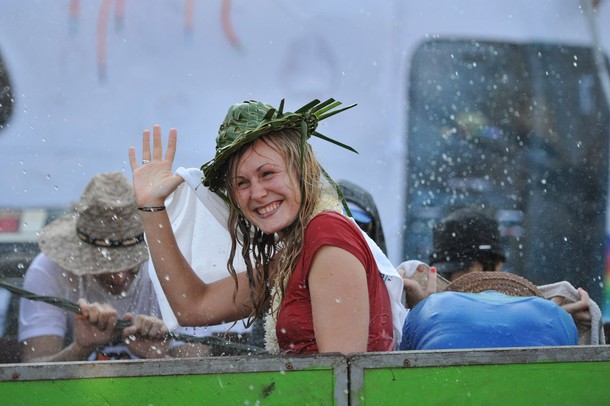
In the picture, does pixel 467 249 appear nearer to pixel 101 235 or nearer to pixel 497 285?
pixel 497 285

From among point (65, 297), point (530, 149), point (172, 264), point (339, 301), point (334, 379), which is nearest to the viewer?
point (334, 379)

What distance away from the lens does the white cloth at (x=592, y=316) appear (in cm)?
315

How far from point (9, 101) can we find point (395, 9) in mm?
1834

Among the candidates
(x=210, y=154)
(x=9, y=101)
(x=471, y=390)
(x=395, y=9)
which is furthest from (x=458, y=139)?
(x=471, y=390)

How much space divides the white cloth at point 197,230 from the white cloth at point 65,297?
92cm

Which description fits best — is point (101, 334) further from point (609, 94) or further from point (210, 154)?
point (609, 94)

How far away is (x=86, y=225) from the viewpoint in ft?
13.5

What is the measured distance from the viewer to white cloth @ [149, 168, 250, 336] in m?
2.93

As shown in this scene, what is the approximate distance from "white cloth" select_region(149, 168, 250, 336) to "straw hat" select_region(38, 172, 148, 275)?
0.92 m

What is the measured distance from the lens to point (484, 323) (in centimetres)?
258

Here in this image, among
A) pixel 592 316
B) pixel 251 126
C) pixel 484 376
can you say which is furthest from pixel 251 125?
pixel 592 316

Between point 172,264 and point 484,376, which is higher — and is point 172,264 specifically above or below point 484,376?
above

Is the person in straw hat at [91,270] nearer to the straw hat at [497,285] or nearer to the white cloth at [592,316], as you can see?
the straw hat at [497,285]

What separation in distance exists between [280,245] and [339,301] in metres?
0.43
